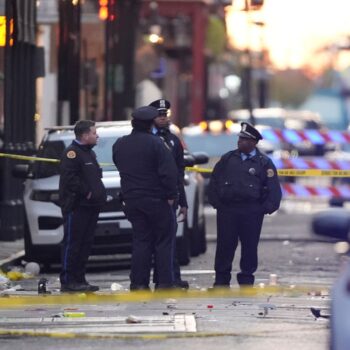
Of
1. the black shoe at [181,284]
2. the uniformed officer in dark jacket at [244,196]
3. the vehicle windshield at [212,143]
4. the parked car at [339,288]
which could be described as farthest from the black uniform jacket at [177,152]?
the vehicle windshield at [212,143]

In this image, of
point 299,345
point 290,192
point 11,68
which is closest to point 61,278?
point 299,345

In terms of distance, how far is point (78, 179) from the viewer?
1608cm

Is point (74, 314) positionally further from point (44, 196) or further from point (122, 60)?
point (122, 60)

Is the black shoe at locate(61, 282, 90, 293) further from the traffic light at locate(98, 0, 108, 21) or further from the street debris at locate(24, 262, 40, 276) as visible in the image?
the traffic light at locate(98, 0, 108, 21)

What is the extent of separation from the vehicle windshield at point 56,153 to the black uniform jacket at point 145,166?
3838 mm

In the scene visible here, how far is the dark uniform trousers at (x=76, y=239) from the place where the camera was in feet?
52.9

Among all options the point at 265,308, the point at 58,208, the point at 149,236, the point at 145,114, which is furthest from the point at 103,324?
the point at 58,208

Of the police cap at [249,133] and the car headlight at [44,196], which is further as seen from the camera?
the car headlight at [44,196]

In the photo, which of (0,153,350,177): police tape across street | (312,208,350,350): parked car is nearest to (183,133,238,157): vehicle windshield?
(0,153,350,177): police tape across street

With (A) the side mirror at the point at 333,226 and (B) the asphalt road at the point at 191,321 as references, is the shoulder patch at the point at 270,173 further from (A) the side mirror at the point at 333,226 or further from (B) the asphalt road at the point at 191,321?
(A) the side mirror at the point at 333,226

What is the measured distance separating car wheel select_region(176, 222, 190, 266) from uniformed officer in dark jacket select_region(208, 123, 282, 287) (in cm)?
284

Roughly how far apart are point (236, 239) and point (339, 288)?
7894mm

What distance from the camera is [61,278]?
16.2m

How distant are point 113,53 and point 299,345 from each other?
25714mm
